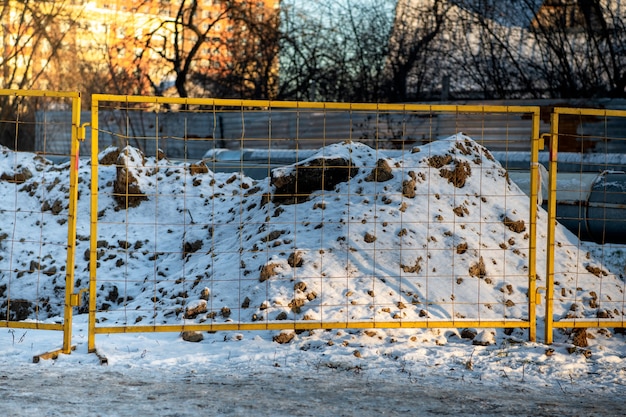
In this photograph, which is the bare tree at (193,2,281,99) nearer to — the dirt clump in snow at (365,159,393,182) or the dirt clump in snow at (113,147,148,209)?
the dirt clump in snow at (113,147,148,209)

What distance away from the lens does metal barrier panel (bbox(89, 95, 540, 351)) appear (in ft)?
22.2

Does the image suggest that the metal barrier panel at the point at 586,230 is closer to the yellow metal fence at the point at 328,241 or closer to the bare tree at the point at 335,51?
A: the yellow metal fence at the point at 328,241

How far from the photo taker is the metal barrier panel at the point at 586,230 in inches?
A: 265

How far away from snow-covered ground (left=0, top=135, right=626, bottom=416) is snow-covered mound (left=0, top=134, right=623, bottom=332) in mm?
23

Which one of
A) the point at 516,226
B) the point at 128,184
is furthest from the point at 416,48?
the point at 516,226

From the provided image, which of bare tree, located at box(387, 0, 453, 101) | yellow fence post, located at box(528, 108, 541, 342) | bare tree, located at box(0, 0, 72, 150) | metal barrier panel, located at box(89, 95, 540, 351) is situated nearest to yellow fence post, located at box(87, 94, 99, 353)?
metal barrier panel, located at box(89, 95, 540, 351)

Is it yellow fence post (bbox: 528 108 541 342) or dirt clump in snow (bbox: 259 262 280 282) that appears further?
dirt clump in snow (bbox: 259 262 280 282)

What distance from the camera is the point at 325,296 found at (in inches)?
292

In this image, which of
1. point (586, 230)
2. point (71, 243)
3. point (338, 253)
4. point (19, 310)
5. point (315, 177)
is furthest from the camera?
point (586, 230)

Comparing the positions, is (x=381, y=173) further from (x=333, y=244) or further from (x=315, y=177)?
(x=333, y=244)

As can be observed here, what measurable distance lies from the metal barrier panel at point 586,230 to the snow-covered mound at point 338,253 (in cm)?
5

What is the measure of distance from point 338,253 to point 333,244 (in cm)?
Answer: 15

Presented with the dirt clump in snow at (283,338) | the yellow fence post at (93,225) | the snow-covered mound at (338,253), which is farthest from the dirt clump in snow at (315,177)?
the yellow fence post at (93,225)

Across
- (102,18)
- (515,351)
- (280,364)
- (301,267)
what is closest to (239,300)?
(301,267)
